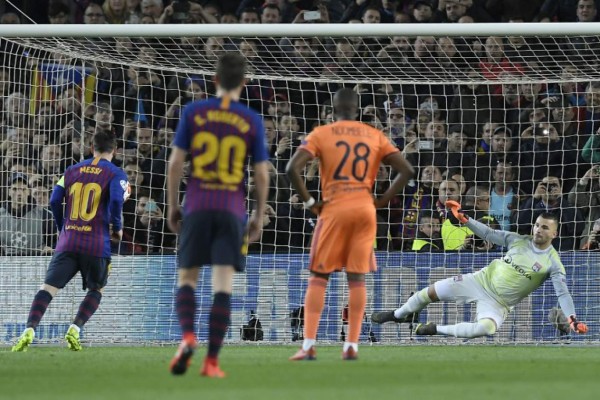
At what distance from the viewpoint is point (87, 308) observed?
37.7 feet

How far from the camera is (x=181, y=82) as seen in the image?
15.1 m

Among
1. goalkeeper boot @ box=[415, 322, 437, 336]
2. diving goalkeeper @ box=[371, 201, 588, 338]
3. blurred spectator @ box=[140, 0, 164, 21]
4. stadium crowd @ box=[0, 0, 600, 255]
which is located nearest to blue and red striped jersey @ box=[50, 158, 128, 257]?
stadium crowd @ box=[0, 0, 600, 255]

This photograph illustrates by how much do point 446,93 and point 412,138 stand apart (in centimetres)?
106

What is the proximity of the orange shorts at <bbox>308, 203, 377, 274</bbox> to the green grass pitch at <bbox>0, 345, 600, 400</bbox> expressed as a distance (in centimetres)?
71

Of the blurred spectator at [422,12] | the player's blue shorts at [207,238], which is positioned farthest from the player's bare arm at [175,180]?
the blurred spectator at [422,12]

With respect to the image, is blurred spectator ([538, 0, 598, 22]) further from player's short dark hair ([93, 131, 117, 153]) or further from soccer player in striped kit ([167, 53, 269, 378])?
soccer player in striped kit ([167, 53, 269, 378])

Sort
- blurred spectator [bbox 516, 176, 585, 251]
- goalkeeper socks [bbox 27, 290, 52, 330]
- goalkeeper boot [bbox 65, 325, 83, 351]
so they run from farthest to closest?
blurred spectator [bbox 516, 176, 585, 251] → goalkeeper boot [bbox 65, 325, 83, 351] → goalkeeper socks [bbox 27, 290, 52, 330]

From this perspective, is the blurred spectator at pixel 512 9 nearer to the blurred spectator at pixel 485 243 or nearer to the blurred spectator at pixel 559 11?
the blurred spectator at pixel 559 11

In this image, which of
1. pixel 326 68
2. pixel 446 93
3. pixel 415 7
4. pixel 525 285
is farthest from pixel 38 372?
pixel 415 7

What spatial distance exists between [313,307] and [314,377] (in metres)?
1.76

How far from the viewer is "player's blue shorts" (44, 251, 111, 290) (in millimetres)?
11219

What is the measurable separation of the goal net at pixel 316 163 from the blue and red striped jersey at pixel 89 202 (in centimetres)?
198

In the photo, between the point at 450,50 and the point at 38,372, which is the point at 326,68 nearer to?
the point at 450,50

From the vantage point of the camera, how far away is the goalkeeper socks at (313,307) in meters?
8.86
